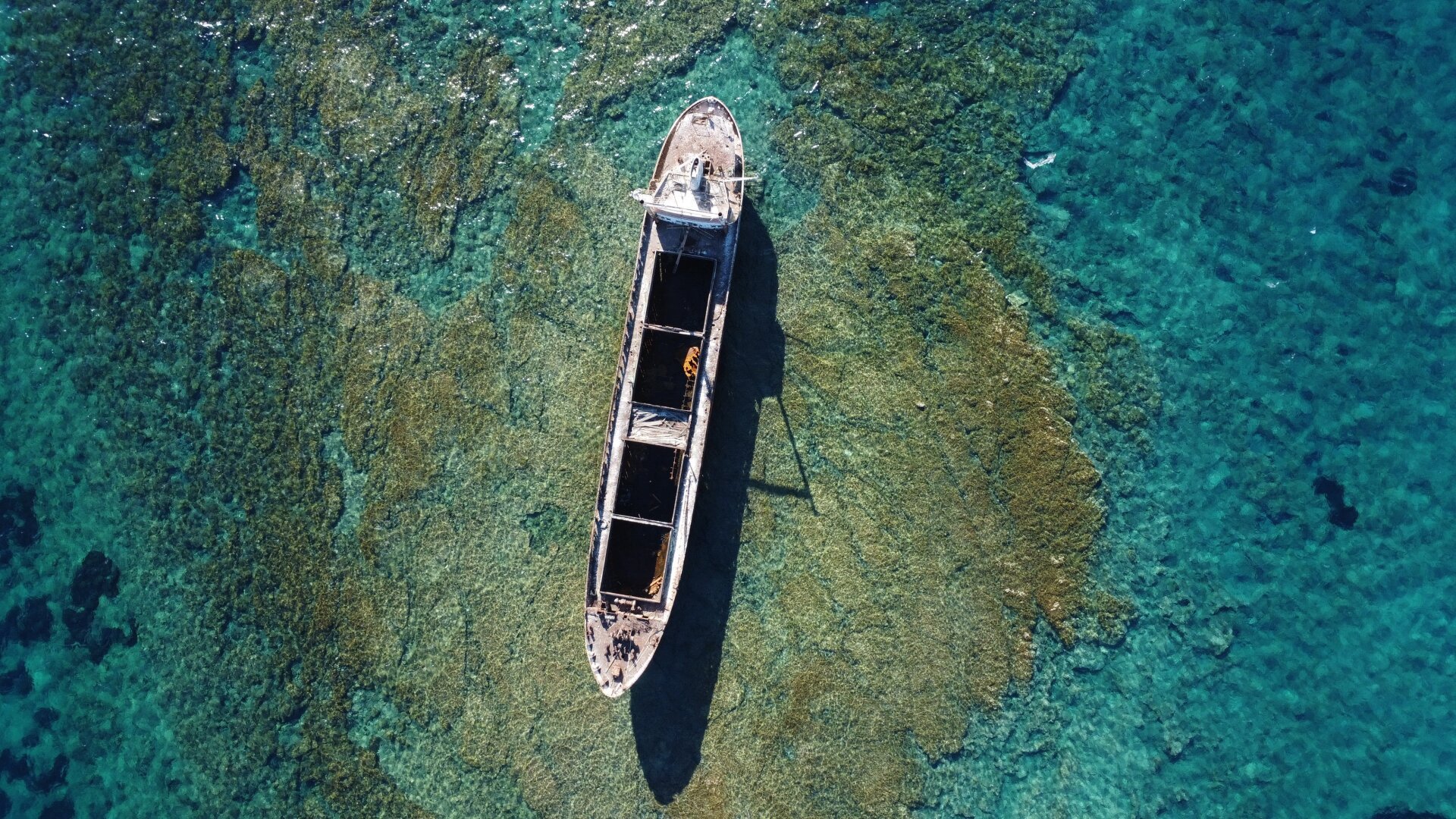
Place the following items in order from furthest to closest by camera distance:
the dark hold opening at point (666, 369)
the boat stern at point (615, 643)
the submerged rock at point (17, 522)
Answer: the submerged rock at point (17, 522) < the dark hold opening at point (666, 369) < the boat stern at point (615, 643)

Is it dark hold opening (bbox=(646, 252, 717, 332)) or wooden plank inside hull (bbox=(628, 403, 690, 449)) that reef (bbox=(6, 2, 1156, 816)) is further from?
wooden plank inside hull (bbox=(628, 403, 690, 449))

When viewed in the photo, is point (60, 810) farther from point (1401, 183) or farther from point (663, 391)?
point (1401, 183)

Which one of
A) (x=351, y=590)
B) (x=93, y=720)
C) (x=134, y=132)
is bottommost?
(x=93, y=720)

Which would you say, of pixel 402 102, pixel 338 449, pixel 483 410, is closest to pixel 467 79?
pixel 402 102

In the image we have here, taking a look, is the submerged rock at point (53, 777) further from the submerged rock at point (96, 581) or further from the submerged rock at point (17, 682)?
the submerged rock at point (96, 581)

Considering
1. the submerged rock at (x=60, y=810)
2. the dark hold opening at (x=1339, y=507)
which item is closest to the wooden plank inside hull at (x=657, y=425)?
the dark hold opening at (x=1339, y=507)

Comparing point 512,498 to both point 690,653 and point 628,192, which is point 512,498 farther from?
point 628,192
